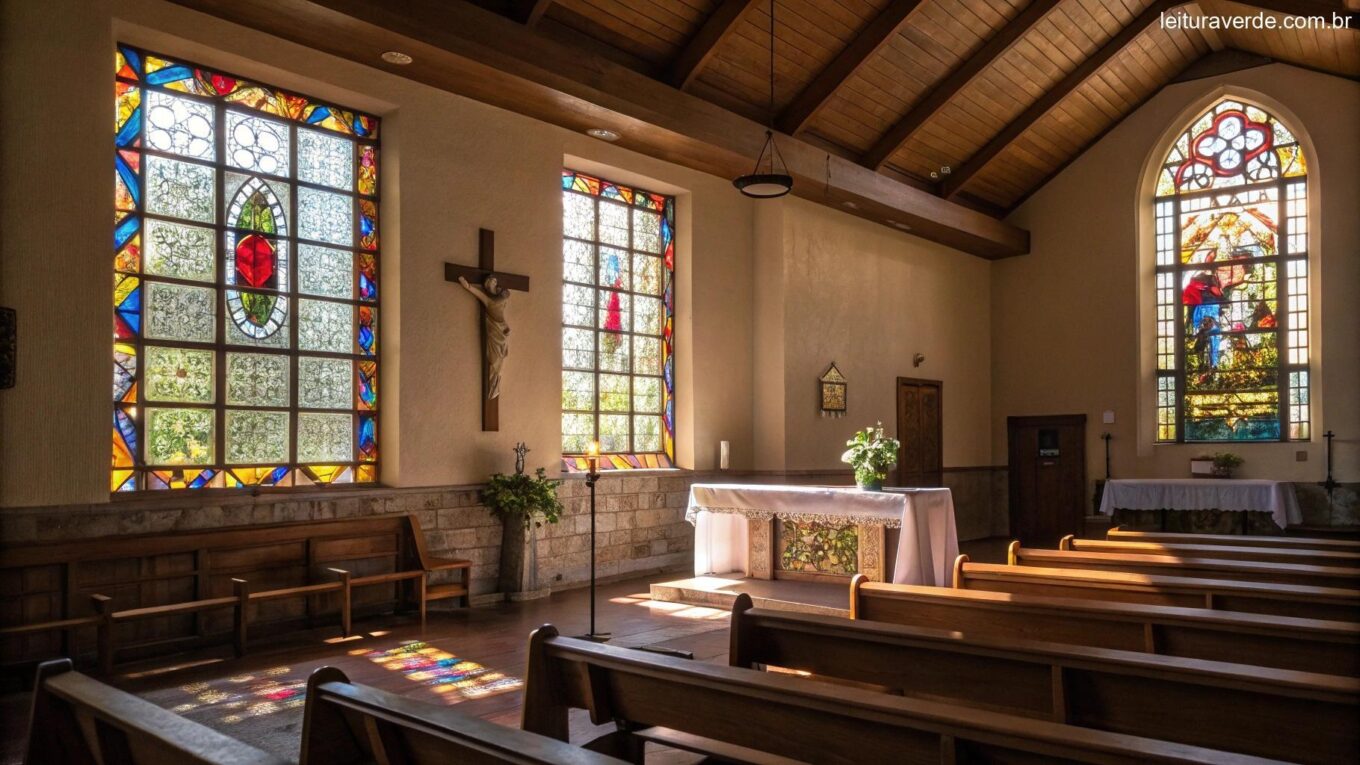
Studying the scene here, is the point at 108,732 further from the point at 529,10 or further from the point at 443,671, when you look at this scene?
the point at 529,10

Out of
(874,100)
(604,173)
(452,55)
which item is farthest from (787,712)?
(874,100)

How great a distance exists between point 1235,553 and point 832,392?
541 cm

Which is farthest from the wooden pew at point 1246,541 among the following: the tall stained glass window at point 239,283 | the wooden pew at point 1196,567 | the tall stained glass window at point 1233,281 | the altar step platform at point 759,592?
the tall stained glass window at point 1233,281

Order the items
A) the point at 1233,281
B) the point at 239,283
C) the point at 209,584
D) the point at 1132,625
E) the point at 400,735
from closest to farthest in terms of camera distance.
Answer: the point at 400,735, the point at 1132,625, the point at 209,584, the point at 239,283, the point at 1233,281

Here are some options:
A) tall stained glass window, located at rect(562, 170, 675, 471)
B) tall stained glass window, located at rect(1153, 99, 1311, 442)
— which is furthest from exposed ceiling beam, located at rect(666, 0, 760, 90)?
tall stained glass window, located at rect(1153, 99, 1311, 442)

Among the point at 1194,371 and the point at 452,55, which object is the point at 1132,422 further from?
the point at 452,55

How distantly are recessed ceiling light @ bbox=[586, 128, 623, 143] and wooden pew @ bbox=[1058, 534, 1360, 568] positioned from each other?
→ 478cm

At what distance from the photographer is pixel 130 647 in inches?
211

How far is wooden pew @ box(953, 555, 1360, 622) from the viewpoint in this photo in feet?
11.8

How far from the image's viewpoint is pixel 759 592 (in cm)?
685

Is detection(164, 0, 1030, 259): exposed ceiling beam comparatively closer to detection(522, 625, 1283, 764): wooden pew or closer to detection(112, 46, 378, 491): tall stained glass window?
detection(112, 46, 378, 491): tall stained glass window

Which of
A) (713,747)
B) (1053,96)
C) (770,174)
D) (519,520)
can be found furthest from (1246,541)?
(1053,96)

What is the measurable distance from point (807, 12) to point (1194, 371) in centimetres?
676

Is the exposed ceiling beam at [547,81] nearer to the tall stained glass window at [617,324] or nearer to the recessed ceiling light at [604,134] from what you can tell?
the recessed ceiling light at [604,134]
